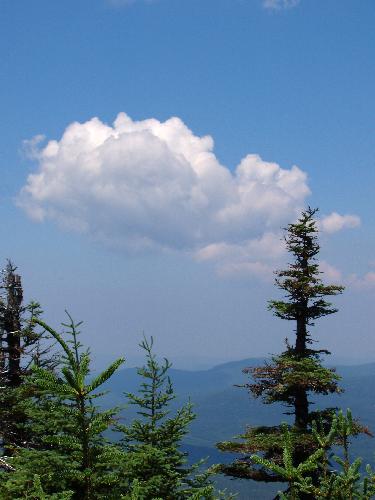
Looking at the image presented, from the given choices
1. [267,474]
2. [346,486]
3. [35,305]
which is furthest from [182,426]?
[35,305]

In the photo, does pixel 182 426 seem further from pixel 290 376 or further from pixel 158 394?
pixel 290 376

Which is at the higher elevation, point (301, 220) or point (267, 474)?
point (301, 220)

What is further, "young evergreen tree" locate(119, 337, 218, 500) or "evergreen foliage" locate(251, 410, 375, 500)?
"young evergreen tree" locate(119, 337, 218, 500)

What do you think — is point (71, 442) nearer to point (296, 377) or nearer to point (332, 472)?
point (332, 472)

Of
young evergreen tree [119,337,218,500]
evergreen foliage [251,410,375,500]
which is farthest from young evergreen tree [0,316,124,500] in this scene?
evergreen foliage [251,410,375,500]

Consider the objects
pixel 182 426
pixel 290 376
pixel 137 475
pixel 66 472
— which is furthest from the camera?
pixel 290 376

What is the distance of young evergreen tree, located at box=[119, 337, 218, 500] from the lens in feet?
33.8

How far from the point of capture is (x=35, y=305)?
23.2m

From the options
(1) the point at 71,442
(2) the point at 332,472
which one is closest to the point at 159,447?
(1) the point at 71,442

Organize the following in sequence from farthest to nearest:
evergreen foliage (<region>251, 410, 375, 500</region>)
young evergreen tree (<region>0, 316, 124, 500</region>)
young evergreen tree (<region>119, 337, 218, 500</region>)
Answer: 1. young evergreen tree (<region>119, 337, 218, 500</region>)
2. young evergreen tree (<region>0, 316, 124, 500</region>)
3. evergreen foliage (<region>251, 410, 375, 500</region>)

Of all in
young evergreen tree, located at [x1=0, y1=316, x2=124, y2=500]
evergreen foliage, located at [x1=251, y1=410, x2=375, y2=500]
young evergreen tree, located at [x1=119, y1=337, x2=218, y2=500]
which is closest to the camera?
evergreen foliage, located at [x1=251, y1=410, x2=375, y2=500]

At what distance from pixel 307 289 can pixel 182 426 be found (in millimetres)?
10917

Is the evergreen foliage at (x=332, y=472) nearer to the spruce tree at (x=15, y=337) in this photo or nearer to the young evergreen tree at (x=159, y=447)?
the young evergreen tree at (x=159, y=447)

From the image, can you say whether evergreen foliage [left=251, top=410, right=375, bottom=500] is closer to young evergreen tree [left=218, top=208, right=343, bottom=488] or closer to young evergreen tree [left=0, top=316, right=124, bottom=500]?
young evergreen tree [left=0, top=316, right=124, bottom=500]
